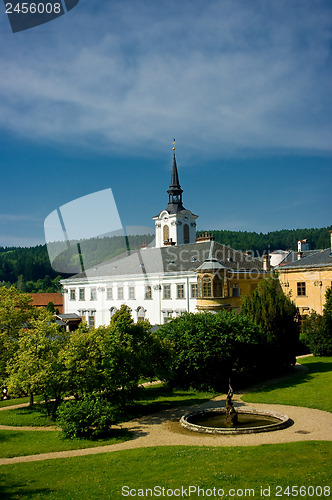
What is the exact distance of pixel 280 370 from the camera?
2966cm

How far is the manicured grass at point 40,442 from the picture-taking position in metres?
16.5

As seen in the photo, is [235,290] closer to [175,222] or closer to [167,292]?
[167,292]

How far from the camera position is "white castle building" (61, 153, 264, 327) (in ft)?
123

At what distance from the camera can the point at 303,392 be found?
23875 millimetres

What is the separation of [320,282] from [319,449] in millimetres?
30452

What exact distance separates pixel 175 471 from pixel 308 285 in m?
34.5

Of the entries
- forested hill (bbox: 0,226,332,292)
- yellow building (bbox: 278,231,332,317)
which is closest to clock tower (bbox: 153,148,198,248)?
yellow building (bbox: 278,231,332,317)

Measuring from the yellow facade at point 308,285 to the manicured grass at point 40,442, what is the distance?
2866cm

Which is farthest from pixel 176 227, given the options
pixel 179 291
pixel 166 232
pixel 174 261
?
pixel 179 291

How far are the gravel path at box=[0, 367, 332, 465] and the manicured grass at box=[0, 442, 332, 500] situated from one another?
3.05ft

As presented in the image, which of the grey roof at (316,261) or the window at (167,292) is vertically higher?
the grey roof at (316,261)

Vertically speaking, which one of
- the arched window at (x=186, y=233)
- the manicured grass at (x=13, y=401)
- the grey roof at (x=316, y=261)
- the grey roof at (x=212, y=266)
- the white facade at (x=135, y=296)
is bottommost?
the manicured grass at (x=13, y=401)

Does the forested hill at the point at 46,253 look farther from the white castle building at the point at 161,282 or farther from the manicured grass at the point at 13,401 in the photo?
the manicured grass at the point at 13,401

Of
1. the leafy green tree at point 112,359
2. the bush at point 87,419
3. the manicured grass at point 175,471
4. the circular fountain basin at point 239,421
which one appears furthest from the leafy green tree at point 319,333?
the bush at point 87,419
